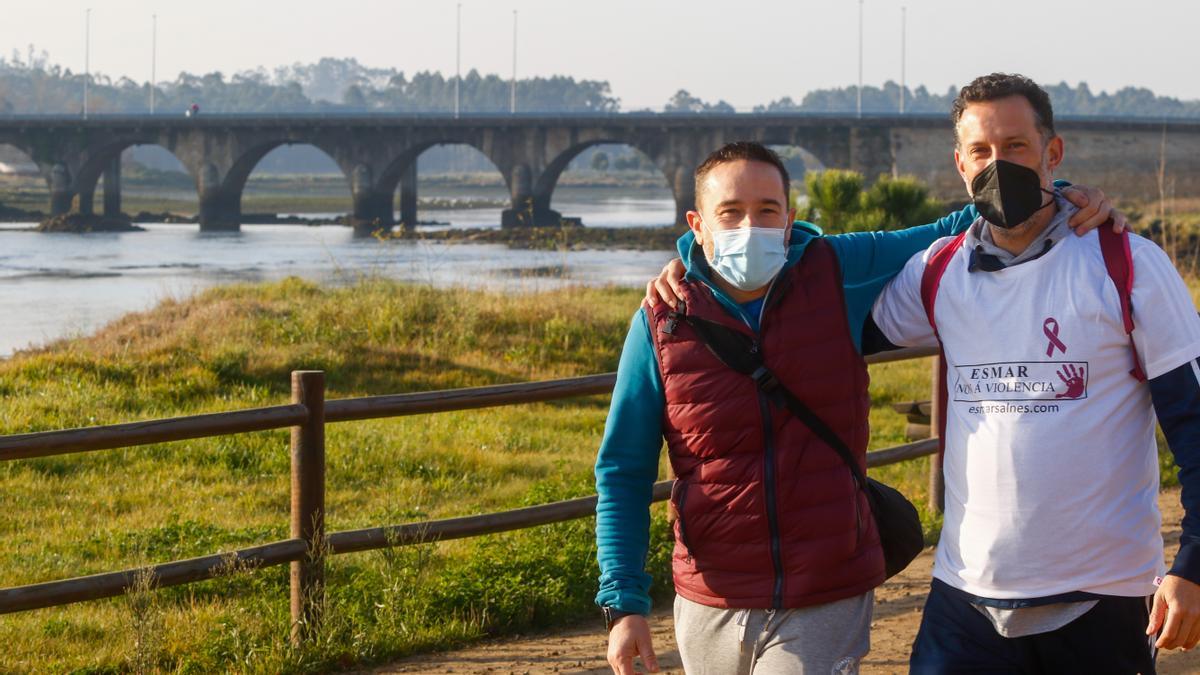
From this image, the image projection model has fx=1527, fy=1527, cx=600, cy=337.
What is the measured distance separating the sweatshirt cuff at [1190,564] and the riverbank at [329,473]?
10.8ft

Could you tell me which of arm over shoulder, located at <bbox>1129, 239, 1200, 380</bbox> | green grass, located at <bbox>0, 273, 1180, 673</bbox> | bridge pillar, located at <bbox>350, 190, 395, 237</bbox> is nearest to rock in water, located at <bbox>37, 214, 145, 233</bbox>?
bridge pillar, located at <bbox>350, 190, 395, 237</bbox>

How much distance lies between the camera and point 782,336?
2.64 m

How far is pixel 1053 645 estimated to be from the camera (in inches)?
101

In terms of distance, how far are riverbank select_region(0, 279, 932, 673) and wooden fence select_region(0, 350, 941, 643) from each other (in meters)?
0.17

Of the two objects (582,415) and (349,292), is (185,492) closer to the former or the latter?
(582,415)

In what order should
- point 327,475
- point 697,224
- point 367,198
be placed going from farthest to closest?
point 367,198 → point 327,475 → point 697,224

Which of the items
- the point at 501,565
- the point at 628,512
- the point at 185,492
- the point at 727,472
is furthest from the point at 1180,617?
the point at 185,492

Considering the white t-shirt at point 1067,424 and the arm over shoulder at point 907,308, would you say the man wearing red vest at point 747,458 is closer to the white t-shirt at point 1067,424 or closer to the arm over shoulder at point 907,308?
the arm over shoulder at point 907,308

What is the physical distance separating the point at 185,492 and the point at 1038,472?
7.19 metres

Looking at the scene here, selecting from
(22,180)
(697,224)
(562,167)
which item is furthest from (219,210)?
(697,224)

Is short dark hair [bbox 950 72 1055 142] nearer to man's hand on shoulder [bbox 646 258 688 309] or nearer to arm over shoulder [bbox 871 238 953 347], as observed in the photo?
arm over shoulder [bbox 871 238 953 347]

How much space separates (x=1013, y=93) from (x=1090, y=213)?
0.25 metres

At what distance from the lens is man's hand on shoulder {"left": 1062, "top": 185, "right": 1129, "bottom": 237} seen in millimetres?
2590

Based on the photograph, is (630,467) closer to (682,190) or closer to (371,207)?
(682,190)
